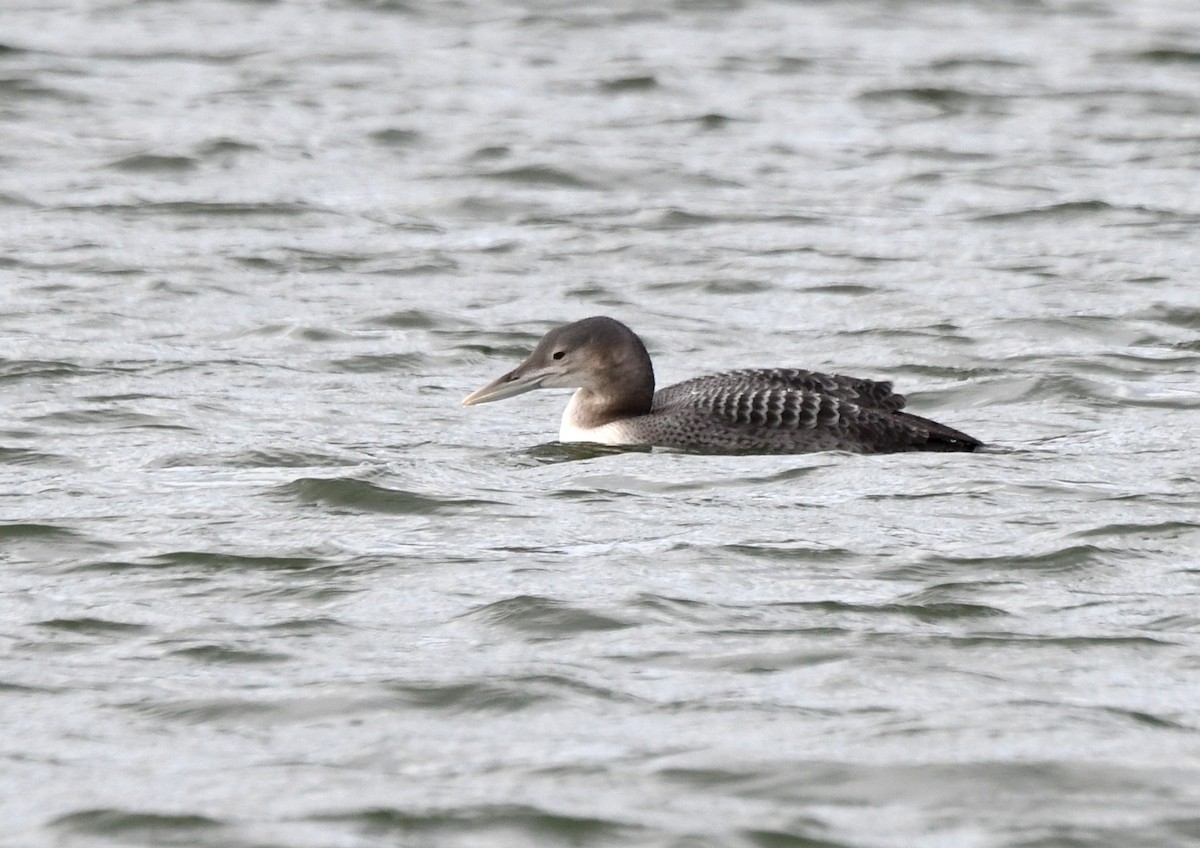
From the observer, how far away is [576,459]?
9062mm

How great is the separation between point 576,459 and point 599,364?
0.42 metres

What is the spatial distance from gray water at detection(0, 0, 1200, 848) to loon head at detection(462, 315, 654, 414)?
14.9 inches

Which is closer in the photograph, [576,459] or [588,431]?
[576,459]

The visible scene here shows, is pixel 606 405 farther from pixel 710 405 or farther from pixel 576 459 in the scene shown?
pixel 710 405

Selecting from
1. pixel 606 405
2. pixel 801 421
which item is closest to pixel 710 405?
pixel 801 421

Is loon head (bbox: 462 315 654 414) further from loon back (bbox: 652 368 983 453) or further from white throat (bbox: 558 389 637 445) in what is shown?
loon back (bbox: 652 368 983 453)

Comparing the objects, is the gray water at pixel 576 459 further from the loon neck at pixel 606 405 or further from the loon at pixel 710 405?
the loon neck at pixel 606 405

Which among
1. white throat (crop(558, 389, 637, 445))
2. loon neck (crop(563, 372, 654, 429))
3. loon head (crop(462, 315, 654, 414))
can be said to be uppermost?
loon head (crop(462, 315, 654, 414))

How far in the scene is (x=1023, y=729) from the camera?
18.9 feet

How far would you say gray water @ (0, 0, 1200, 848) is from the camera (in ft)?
18.1

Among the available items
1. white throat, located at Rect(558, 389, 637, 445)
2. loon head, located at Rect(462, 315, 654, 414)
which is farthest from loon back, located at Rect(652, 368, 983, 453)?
loon head, located at Rect(462, 315, 654, 414)

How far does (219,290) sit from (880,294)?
10.9 ft

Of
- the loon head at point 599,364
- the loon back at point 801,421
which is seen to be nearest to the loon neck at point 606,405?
the loon head at point 599,364

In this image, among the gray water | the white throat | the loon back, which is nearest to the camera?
the gray water
